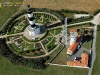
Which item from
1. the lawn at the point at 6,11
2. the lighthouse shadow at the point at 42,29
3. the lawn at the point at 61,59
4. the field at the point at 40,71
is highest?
the lawn at the point at 6,11

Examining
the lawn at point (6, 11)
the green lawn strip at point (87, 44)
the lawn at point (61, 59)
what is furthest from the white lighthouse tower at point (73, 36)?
the lawn at point (6, 11)

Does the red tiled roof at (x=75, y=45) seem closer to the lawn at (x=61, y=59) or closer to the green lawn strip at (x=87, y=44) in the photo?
the green lawn strip at (x=87, y=44)

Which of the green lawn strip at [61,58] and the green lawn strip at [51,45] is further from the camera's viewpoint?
the green lawn strip at [51,45]

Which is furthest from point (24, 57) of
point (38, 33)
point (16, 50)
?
point (38, 33)

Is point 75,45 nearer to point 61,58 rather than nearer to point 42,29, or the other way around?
point 61,58

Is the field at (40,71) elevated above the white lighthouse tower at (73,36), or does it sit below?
below

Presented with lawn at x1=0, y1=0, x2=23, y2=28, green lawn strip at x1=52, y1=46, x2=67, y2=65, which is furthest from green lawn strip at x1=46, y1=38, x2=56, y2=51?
lawn at x1=0, y1=0, x2=23, y2=28

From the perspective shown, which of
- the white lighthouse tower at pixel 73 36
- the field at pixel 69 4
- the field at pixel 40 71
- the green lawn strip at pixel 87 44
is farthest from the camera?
the field at pixel 69 4

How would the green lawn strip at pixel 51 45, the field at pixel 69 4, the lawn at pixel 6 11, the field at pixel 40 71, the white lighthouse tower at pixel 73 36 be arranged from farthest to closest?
1. the lawn at pixel 6 11
2. the field at pixel 69 4
3. the green lawn strip at pixel 51 45
4. the white lighthouse tower at pixel 73 36
5. the field at pixel 40 71

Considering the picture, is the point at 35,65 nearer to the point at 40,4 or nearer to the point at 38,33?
the point at 38,33
